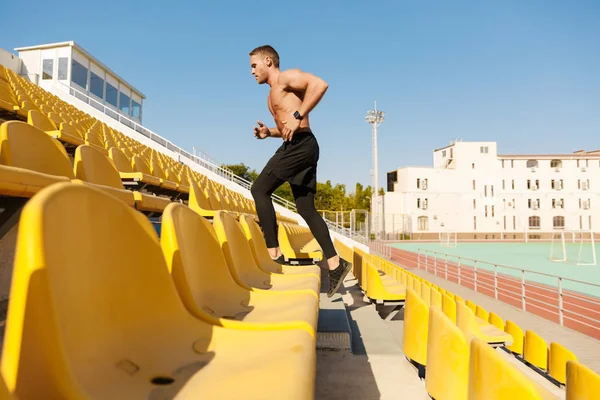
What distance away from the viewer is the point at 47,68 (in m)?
24.6

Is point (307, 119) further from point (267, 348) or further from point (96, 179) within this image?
point (267, 348)

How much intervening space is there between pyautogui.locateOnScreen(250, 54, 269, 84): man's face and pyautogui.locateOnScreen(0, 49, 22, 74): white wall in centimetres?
2577

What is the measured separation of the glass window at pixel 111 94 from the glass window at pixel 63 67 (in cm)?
360

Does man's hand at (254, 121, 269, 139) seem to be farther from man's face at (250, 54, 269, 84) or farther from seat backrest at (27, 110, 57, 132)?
seat backrest at (27, 110, 57, 132)

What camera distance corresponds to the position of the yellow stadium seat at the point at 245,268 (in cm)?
175

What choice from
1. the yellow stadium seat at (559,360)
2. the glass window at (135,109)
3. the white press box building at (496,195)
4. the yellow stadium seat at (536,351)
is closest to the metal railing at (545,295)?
the yellow stadium seat at (536,351)

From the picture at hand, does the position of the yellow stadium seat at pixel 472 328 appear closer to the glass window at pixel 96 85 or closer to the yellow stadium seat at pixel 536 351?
the yellow stadium seat at pixel 536 351

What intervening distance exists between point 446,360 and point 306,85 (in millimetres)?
1754

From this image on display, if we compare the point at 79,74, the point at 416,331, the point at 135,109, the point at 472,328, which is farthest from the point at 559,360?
the point at 135,109

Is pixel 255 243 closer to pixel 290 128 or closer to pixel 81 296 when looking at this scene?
pixel 290 128

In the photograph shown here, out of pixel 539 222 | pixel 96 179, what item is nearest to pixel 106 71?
pixel 96 179

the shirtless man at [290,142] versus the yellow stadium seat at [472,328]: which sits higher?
the shirtless man at [290,142]

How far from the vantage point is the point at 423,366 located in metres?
1.95

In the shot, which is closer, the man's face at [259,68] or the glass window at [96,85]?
the man's face at [259,68]
